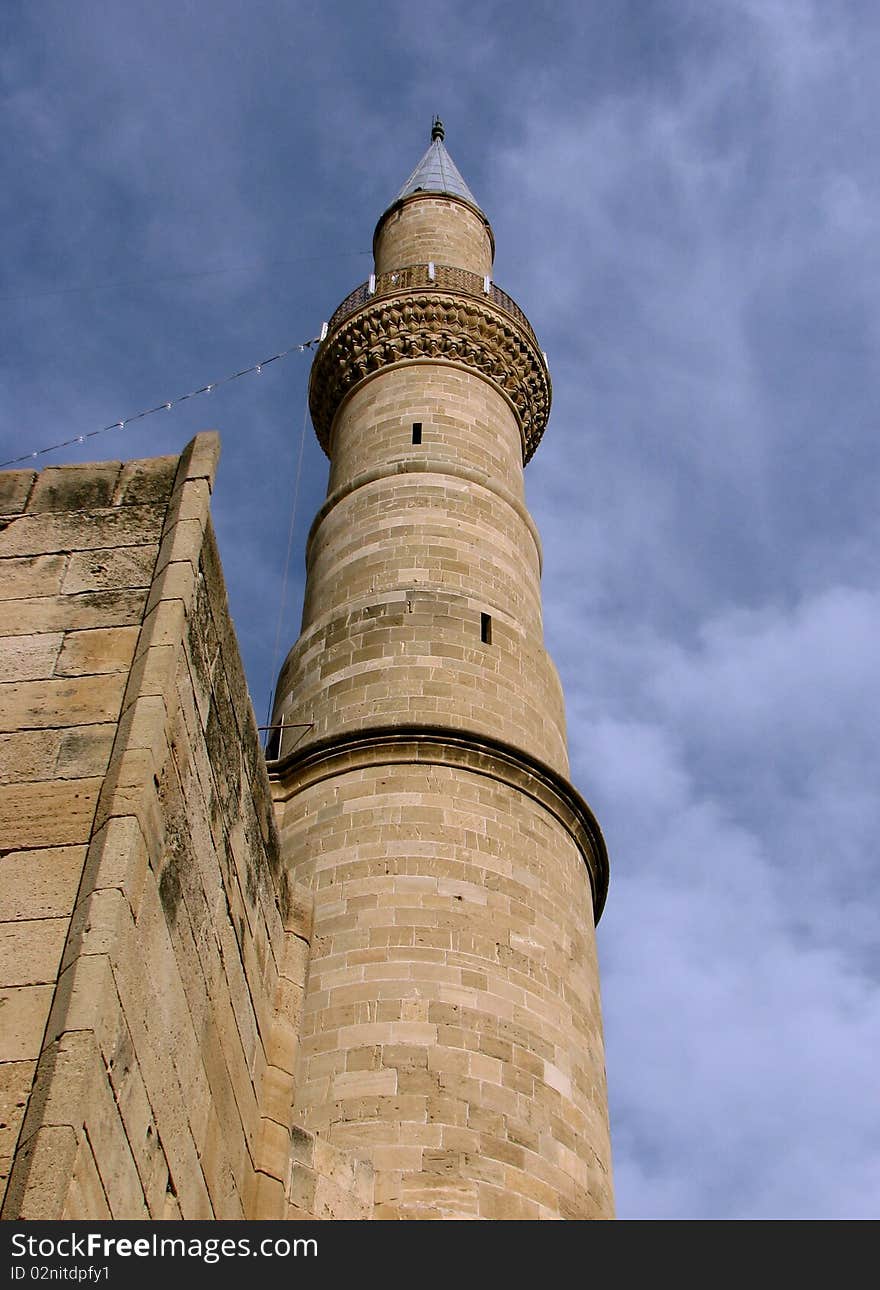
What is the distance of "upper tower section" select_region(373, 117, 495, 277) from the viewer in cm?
1484


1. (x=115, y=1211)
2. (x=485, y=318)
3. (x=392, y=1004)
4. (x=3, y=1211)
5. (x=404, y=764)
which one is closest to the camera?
(x=3, y=1211)

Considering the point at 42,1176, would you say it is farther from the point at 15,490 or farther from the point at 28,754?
the point at 15,490

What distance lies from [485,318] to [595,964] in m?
6.69

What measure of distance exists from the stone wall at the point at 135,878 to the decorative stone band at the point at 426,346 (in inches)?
280

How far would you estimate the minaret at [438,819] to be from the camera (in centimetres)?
698

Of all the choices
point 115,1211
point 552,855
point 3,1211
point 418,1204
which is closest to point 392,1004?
point 418,1204

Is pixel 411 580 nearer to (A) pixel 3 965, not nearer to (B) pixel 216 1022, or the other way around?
(B) pixel 216 1022

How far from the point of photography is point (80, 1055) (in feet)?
11.8

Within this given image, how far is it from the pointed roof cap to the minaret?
4130 mm

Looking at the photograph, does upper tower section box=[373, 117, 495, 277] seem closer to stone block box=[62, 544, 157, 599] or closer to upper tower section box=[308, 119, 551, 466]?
upper tower section box=[308, 119, 551, 466]

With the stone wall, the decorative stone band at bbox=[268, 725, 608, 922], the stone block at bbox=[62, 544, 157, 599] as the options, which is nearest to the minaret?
the decorative stone band at bbox=[268, 725, 608, 922]

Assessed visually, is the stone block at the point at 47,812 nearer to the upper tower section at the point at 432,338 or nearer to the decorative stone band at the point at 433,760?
the decorative stone band at the point at 433,760

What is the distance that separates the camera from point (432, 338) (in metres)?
12.6

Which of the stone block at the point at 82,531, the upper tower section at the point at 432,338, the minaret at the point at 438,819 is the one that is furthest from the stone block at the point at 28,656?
the upper tower section at the point at 432,338
